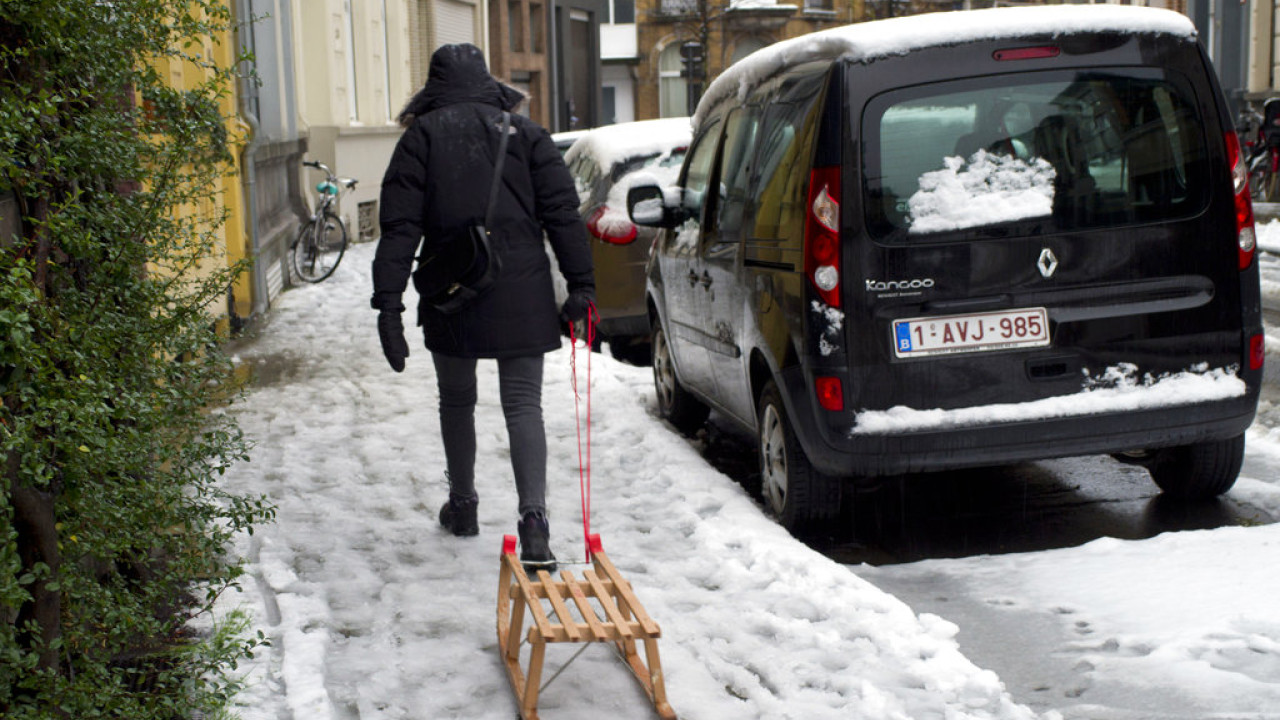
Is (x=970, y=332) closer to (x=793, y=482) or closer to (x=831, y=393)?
(x=831, y=393)

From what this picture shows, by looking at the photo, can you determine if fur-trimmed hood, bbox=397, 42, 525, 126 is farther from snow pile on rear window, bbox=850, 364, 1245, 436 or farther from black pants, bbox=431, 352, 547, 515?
snow pile on rear window, bbox=850, 364, 1245, 436

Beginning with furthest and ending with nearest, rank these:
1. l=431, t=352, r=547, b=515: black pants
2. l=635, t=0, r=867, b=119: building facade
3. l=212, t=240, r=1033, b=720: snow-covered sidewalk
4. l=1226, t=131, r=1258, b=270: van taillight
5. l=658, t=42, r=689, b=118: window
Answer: l=658, t=42, r=689, b=118: window → l=635, t=0, r=867, b=119: building facade → l=1226, t=131, r=1258, b=270: van taillight → l=431, t=352, r=547, b=515: black pants → l=212, t=240, r=1033, b=720: snow-covered sidewalk

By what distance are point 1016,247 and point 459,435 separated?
213 cm

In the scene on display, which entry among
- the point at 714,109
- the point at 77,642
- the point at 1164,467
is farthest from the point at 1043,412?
the point at 77,642

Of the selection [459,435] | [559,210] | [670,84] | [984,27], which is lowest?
[459,435]

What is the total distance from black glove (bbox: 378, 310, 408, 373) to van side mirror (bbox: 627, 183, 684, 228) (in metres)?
2.17

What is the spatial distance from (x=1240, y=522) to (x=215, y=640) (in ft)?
12.9

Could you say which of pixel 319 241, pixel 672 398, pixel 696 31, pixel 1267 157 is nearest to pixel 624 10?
pixel 696 31

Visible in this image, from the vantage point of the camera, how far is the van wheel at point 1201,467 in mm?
5898

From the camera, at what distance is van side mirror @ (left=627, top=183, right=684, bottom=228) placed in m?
7.45

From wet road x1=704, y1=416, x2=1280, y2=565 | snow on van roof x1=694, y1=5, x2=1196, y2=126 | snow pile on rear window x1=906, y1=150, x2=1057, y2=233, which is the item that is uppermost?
snow on van roof x1=694, y1=5, x2=1196, y2=126

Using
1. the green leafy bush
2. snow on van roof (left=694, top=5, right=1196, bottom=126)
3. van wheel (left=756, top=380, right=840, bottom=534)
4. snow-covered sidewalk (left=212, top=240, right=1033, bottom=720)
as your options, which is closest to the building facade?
snow-covered sidewalk (left=212, top=240, right=1033, bottom=720)

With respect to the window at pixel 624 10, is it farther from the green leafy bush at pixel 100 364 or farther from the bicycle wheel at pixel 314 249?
the green leafy bush at pixel 100 364

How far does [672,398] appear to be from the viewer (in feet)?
27.0
